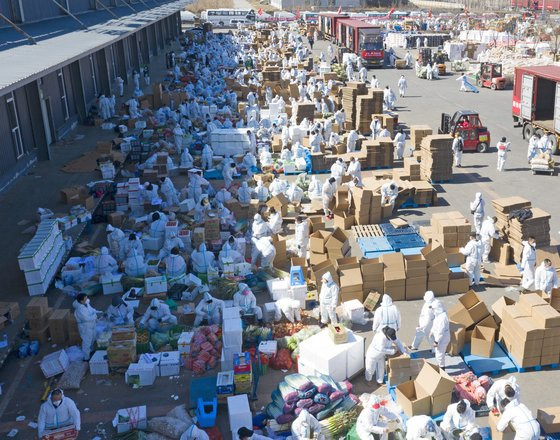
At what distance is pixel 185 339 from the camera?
9.69m

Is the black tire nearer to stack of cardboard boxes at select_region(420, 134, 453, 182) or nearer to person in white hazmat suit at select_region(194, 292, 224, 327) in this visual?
stack of cardboard boxes at select_region(420, 134, 453, 182)

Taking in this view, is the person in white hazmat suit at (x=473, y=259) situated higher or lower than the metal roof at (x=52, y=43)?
lower

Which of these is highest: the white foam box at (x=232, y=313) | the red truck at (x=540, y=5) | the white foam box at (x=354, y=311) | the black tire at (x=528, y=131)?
the white foam box at (x=232, y=313)

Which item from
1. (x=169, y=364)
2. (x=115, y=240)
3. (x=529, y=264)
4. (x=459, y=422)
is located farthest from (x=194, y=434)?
(x=529, y=264)

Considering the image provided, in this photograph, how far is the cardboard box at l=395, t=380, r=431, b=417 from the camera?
805 cm


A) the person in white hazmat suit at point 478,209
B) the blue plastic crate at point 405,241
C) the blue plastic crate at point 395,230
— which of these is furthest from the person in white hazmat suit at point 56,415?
the person in white hazmat suit at point 478,209

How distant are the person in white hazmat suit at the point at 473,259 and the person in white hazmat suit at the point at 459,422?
4689mm

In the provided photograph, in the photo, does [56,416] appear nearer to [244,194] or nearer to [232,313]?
[232,313]

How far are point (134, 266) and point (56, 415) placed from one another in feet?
15.5

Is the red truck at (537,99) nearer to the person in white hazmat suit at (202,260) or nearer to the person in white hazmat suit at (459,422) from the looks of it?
the person in white hazmat suit at (202,260)

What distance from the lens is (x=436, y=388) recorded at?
805 centimetres

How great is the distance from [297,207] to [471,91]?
19.5 metres

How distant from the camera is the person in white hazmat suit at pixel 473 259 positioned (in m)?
11.5

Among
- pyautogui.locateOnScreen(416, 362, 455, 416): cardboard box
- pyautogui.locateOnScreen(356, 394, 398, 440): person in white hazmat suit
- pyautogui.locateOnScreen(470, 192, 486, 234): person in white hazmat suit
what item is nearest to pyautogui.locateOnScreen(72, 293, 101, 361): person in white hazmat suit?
pyautogui.locateOnScreen(356, 394, 398, 440): person in white hazmat suit
